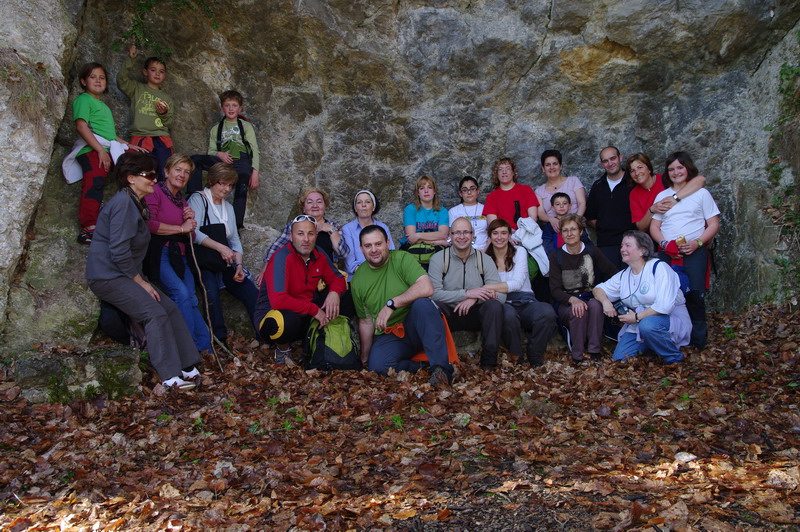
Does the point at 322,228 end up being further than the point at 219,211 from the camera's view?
Yes

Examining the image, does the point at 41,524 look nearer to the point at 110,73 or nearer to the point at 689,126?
the point at 110,73

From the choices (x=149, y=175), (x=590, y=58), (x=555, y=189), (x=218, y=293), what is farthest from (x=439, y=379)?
(x=590, y=58)

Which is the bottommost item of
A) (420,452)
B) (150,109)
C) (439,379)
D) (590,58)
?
(420,452)

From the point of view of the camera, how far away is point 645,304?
23.6 feet

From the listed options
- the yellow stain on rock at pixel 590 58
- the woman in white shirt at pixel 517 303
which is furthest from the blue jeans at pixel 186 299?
the yellow stain on rock at pixel 590 58

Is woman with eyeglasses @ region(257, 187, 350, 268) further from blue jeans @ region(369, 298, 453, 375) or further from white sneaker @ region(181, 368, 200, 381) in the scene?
white sneaker @ region(181, 368, 200, 381)

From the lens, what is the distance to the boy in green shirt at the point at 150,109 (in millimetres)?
8164

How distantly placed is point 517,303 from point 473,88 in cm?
417

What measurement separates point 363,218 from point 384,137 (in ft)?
6.98

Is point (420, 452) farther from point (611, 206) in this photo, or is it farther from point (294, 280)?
point (611, 206)

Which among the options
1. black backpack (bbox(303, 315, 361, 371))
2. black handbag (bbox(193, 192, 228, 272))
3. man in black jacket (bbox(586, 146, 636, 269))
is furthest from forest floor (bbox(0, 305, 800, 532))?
man in black jacket (bbox(586, 146, 636, 269))

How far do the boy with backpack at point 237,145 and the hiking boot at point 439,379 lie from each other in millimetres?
3983

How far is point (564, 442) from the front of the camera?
4.78 m

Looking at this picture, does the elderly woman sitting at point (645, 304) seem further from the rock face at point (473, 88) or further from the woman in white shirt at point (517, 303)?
the rock face at point (473, 88)
